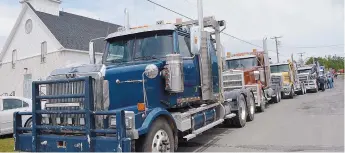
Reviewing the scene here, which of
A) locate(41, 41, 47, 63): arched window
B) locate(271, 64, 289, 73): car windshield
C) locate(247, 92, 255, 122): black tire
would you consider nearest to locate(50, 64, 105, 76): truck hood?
locate(247, 92, 255, 122): black tire

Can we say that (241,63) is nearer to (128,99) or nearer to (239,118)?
(239,118)

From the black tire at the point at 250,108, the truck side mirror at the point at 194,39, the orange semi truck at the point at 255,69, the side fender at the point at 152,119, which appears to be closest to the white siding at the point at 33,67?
the orange semi truck at the point at 255,69

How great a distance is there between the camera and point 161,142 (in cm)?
545

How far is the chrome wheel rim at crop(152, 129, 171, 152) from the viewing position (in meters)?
5.32

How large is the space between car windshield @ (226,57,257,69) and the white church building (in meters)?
8.28

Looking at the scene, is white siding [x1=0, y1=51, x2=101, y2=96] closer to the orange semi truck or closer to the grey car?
the grey car

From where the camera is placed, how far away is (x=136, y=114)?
17.0 feet

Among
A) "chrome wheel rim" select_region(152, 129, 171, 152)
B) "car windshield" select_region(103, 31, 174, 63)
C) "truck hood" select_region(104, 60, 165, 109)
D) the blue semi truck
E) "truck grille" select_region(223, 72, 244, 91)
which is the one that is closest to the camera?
the blue semi truck

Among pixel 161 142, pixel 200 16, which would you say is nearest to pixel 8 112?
pixel 200 16

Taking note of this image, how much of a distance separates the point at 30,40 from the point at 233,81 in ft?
53.9

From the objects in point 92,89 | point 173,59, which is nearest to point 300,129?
point 173,59

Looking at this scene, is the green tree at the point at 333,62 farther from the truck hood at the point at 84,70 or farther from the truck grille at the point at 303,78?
the truck hood at the point at 84,70

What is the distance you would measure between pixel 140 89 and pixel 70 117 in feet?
4.20

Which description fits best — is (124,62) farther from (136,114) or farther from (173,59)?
(136,114)
